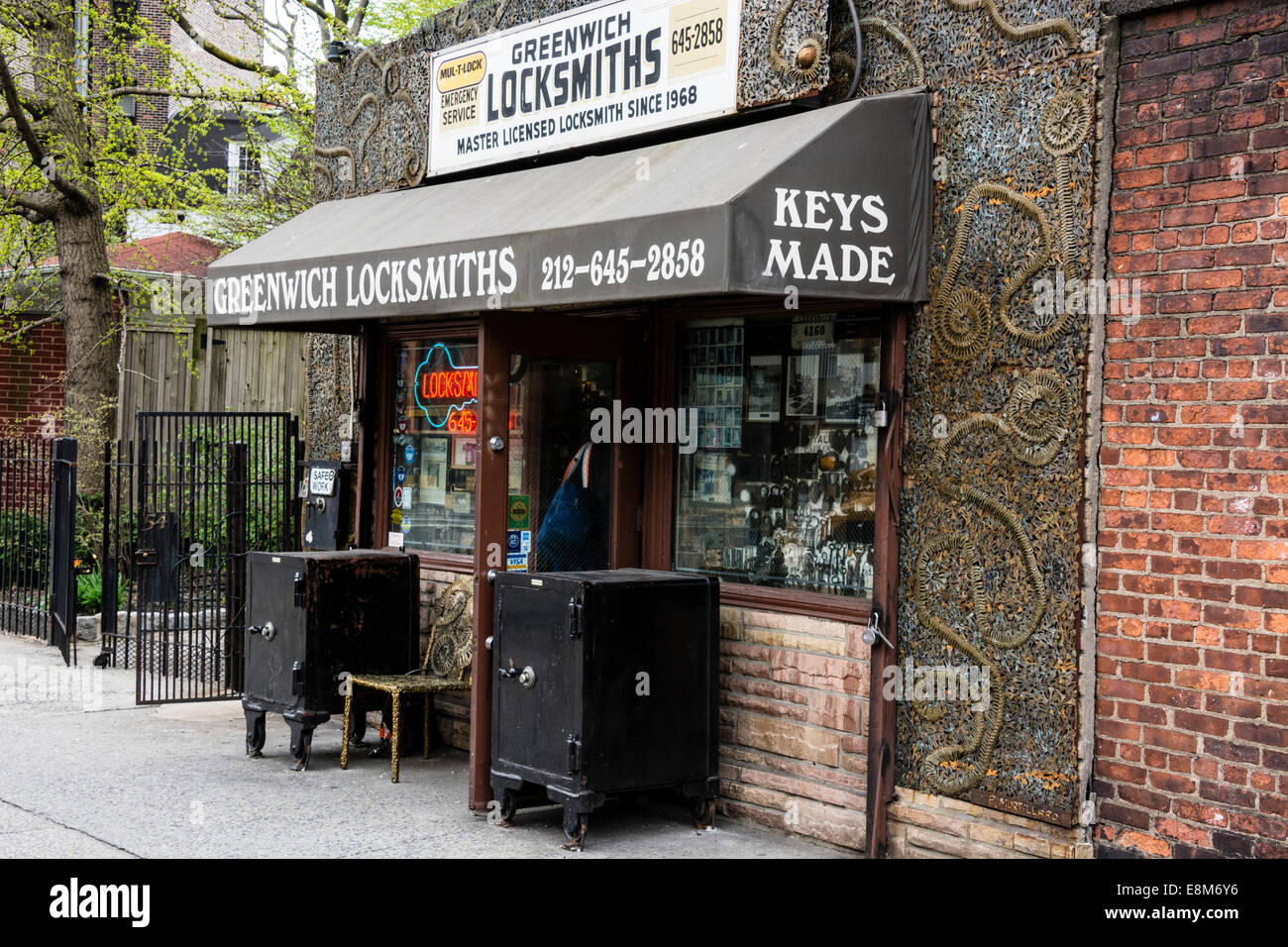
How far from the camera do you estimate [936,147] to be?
6238 millimetres

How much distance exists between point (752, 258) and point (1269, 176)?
196 cm

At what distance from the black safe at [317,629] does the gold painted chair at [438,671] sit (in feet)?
0.49

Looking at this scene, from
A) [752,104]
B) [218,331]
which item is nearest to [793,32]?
[752,104]

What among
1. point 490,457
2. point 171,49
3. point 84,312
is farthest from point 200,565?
point 171,49

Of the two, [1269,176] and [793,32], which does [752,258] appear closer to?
[793,32]

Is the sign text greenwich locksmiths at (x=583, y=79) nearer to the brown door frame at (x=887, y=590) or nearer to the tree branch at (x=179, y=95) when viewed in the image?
the brown door frame at (x=887, y=590)

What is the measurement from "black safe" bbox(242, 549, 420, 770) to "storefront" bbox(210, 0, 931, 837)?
0.64 m

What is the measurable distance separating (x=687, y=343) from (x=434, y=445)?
7.80 feet

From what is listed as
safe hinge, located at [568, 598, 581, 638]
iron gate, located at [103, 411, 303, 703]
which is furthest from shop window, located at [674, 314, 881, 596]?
iron gate, located at [103, 411, 303, 703]

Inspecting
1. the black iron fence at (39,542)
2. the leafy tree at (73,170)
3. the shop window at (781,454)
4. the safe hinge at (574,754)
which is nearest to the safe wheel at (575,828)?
the safe hinge at (574,754)

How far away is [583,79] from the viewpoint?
25.9 ft

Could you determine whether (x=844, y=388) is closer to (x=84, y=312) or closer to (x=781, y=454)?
(x=781, y=454)

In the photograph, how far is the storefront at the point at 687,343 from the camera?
605 cm

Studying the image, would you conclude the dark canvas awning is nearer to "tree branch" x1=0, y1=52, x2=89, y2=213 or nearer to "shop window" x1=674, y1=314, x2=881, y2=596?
"shop window" x1=674, y1=314, x2=881, y2=596
